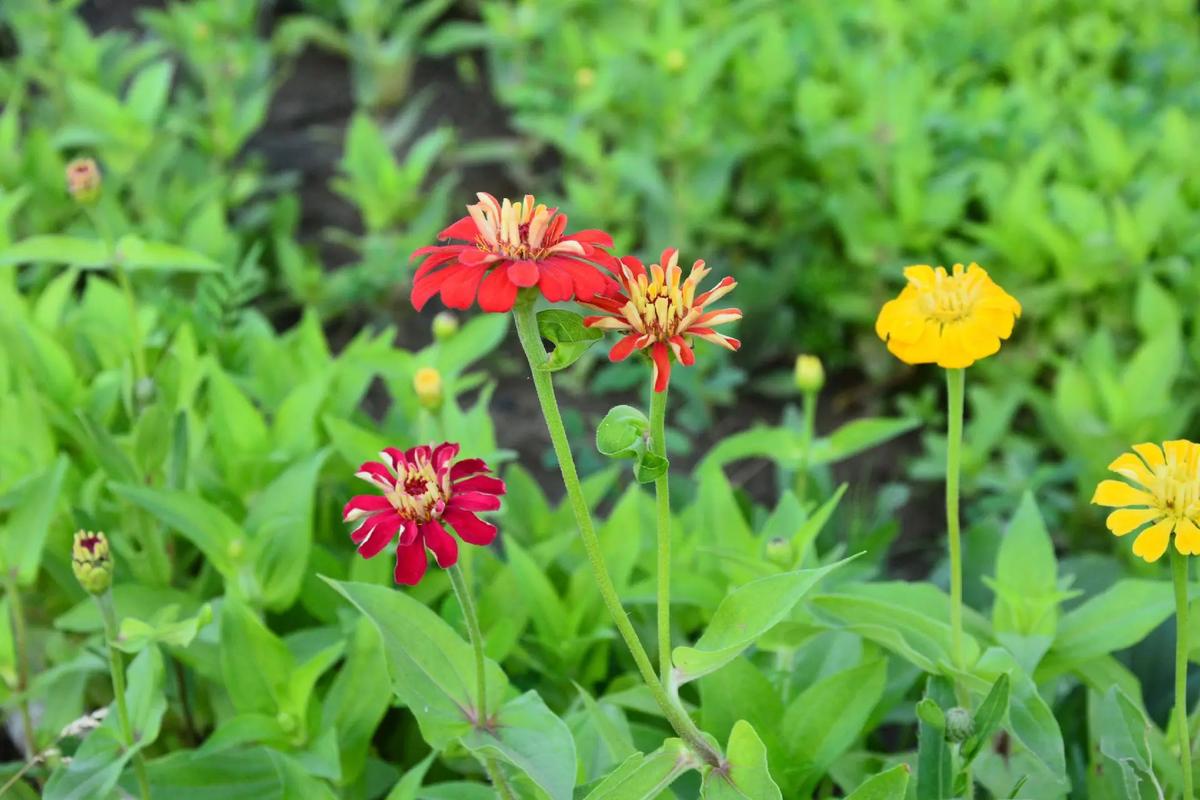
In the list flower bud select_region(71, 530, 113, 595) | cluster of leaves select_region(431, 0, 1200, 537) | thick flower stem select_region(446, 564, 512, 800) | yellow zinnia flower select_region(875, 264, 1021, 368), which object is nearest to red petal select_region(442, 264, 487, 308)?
thick flower stem select_region(446, 564, 512, 800)

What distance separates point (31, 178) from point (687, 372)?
138 centimetres

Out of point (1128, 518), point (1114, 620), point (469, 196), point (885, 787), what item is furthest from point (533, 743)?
point (469, 196)

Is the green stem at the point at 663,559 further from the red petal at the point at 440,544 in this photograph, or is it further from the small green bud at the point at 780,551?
the small green bud at the point at 780,551

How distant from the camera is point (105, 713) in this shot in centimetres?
109

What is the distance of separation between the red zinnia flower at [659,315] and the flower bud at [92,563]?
499 millimetres

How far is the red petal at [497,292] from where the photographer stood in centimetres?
75

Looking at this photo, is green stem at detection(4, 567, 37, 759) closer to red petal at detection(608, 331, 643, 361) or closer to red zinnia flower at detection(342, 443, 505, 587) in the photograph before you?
red zinnia flower at detection(342, 443, 505, 587)

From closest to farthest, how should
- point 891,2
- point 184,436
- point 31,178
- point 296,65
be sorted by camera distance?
point 184,436, point 31,178, point 891,2, point 296,65

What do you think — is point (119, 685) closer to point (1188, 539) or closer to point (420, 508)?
point (420, 508)

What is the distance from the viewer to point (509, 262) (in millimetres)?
785

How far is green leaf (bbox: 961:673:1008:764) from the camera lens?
97 cm

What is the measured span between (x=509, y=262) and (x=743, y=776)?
0.43 m

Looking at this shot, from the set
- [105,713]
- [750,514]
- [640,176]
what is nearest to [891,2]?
[640,176]

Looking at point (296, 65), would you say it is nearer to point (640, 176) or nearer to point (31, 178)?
point (31, 178)
